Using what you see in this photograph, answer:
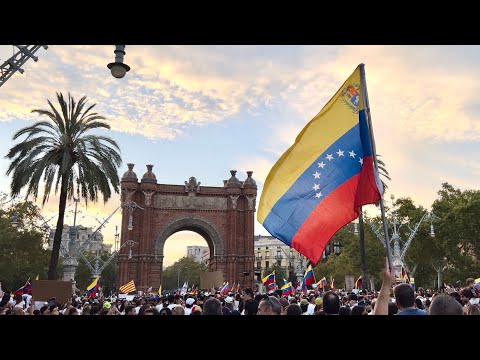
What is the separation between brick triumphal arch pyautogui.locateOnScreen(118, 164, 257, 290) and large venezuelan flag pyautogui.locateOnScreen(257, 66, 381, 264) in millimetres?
45758

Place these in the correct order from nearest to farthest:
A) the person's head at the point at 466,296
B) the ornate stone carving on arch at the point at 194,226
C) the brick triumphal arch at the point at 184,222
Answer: the person's head at the point at 466,296 → the brick triumphal arch at the point at 184,222 → the ornate stone carving on arch at the point at 194,226

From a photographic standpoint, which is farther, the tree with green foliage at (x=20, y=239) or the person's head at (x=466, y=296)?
the tree with green foliage at (x=20, y=239)

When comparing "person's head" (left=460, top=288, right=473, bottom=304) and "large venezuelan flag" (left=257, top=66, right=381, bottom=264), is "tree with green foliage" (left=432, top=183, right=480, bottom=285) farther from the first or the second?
"large venezuelan flag" (left=257, top=66, right=381, bottom=264)

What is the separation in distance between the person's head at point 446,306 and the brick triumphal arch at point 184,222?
1916 inches

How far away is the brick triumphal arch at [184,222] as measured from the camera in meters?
51.8

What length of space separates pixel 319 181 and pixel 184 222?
47099 millimetres

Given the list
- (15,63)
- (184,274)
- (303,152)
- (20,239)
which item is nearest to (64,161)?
(15,63)

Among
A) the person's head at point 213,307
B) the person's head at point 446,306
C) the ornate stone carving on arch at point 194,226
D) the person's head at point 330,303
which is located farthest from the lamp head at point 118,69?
the ornate stone carving on arch at point 194,226

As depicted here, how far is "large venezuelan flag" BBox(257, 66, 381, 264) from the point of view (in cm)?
745

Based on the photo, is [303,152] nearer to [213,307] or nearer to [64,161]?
[213,307]

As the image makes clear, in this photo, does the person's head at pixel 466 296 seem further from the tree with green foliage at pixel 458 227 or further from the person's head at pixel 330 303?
the tree with green foliage at pixel 458 227
